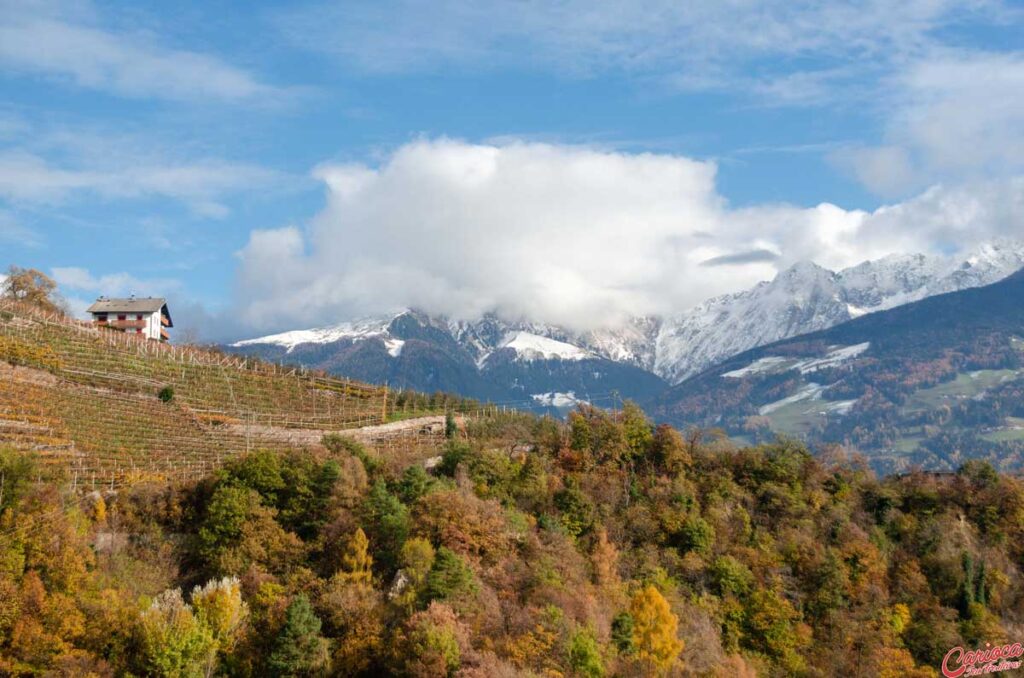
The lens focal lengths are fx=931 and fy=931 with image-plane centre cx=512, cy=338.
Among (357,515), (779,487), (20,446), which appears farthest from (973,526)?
(20,446)

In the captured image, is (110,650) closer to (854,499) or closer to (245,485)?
(245,485)

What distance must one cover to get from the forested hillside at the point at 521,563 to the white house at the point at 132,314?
55.5 metres

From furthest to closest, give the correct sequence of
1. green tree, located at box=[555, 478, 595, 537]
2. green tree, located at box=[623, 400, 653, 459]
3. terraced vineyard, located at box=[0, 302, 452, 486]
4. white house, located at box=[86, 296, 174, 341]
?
white house, located at box=[86, 296, 174, 341]
green tree, located at box=[623, 400, 653, 459]
green tree, located at box=[555, 478, 595, 537]
terraced vineyard, located at box=[0, 302, 452, 486]

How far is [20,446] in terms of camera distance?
239 feet

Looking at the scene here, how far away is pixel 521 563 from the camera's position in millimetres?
74625

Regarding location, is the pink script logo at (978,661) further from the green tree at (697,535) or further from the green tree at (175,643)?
the green tree at (175,643)

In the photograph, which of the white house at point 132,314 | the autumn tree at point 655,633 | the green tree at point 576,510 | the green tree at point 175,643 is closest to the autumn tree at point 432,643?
the green tree at point 175,643

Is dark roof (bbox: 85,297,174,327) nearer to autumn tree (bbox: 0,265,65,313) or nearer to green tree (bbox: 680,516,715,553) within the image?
autumn tree (bbox: 0,265,65,313)

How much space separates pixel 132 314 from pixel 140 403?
50267mm

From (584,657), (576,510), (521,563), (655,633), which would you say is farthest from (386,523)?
(655,633)

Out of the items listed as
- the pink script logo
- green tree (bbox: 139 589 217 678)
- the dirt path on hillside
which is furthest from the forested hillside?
the dirt path on hillside

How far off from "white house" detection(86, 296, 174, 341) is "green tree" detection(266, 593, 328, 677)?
81.6 meters

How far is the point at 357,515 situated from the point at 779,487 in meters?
46.7

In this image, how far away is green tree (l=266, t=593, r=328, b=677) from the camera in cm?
6056
